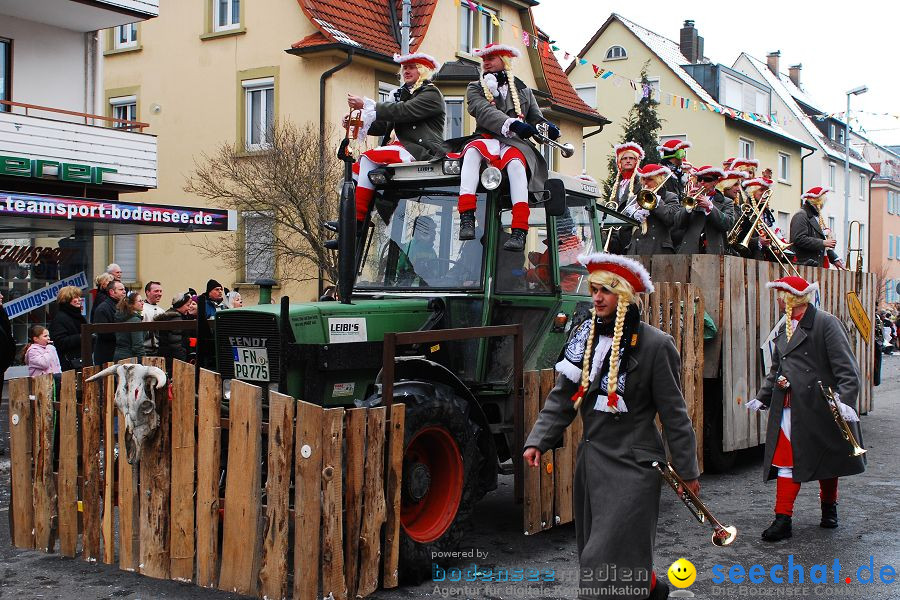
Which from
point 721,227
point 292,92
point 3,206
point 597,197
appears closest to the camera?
point 597,197

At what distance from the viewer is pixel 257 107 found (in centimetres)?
2294

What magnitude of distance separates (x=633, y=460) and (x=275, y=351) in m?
2.40

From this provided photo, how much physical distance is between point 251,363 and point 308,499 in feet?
4.04

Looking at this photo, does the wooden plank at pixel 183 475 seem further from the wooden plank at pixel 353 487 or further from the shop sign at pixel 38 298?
the shop sign at pixel 38 298

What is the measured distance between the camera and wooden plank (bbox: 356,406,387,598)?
223 inches

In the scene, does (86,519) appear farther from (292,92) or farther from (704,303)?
(292,92)

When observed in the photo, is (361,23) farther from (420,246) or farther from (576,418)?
(576,418)

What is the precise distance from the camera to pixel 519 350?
6.82 m

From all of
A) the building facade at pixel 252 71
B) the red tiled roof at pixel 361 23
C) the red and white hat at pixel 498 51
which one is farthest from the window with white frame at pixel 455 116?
the red and white hat at pixel 498 51

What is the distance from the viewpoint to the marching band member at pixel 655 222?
426 inches

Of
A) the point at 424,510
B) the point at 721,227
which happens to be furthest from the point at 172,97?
the point at 424,510

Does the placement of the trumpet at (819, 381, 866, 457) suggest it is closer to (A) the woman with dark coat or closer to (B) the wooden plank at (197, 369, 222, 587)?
(B) the wooden plank at (197, 369, 222, 587)

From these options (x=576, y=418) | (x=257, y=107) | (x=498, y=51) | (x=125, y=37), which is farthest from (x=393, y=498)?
(x=125, y=37)

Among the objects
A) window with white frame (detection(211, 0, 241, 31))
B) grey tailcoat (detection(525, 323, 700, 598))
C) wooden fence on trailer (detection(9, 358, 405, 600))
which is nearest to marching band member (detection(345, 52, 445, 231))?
wooden fence on trailer (detection(9, 358, 405, 600))
